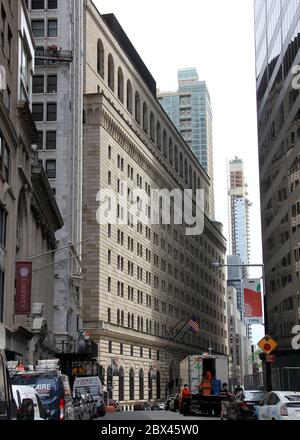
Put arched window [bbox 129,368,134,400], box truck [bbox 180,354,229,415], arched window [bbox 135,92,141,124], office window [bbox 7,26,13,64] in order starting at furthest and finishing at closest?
arched window [bbox 135,92,141,124], arched window [bbox 129,368,134,400], box truck [bbox 180,354,229,415], office window [bbox 7,26,13,64]

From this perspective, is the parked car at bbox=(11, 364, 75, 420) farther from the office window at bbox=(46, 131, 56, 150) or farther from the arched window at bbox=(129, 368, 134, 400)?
the arched window at bbox=(129, 368, 134, 400)

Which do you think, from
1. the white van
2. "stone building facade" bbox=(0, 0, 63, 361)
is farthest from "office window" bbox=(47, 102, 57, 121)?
the white van

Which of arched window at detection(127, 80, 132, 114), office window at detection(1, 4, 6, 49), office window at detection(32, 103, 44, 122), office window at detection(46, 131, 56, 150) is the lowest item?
office window at detection(1, 4, 6, 49)

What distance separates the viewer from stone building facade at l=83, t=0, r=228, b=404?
81938 mm

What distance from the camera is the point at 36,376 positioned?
18.2m

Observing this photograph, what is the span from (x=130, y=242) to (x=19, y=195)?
155ft

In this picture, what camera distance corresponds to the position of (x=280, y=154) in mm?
68125

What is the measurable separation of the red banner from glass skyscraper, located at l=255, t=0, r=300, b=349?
2606 cm

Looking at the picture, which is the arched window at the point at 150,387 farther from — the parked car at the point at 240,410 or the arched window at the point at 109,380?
the parked car at the point at 240,410

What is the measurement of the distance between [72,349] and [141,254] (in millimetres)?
30211

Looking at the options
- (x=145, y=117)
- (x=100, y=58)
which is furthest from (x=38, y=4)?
(x=145, y=117)

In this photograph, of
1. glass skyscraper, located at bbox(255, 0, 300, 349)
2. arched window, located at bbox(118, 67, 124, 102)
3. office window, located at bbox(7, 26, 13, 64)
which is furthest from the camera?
arched window, located at bbox(118, 67, 124, 102)
